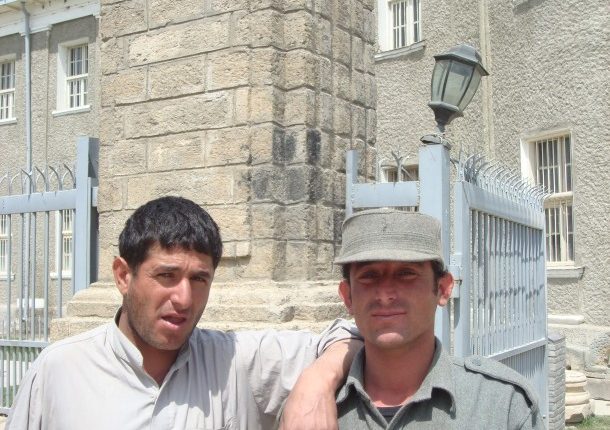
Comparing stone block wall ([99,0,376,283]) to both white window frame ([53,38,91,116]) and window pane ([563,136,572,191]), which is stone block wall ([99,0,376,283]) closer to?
window pane ([563,136,572,191])

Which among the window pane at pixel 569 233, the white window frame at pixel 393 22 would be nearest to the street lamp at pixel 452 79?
the window pane at pixel 569 233

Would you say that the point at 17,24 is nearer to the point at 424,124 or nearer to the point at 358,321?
the point at 424,124

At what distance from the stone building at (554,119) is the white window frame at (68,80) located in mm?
7662

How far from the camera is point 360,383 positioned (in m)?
2.10

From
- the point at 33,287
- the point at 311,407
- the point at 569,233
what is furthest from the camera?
the point at 569,233

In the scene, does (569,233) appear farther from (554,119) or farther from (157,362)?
(157,362)

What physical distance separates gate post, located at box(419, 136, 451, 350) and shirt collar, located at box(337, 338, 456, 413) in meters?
2.15

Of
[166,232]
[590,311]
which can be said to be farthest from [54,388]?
[590,311]

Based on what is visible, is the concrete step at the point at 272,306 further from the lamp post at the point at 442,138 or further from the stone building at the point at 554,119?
the stone building at the point at 554,119

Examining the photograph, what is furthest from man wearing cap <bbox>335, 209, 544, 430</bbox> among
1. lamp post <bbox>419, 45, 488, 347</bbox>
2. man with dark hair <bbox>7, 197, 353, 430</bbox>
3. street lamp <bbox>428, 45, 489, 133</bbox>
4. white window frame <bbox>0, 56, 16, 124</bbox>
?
white window frame <bbox>0, 56, 16, 124</bbox>

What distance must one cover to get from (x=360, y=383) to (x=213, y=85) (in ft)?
10.4

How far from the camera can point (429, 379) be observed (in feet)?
6.61

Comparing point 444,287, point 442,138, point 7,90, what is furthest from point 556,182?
point 7,90

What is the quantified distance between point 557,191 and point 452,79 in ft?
22.8
